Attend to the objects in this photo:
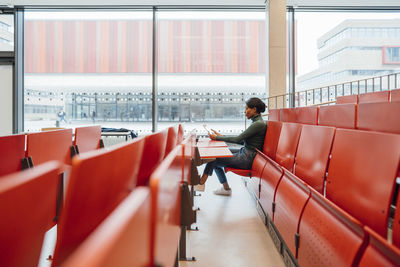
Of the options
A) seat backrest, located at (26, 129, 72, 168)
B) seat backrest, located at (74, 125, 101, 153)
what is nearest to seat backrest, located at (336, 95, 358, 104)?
seat backrest, located at (74, 125, 101, 153)

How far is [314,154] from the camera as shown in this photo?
5.43 ft

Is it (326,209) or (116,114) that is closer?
(326,209)

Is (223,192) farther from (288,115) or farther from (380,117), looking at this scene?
(380,117)

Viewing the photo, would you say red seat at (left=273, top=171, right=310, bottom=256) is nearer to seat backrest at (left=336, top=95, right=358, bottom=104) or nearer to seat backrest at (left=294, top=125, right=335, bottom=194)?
seat backrest at (left=294, top=125, right=335, bottom=194)

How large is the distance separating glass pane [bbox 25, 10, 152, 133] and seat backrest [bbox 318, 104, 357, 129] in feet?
12.6

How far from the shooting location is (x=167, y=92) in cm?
567

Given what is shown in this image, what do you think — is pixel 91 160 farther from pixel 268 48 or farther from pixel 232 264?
pixel 268 48

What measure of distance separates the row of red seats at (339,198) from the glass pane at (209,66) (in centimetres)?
403

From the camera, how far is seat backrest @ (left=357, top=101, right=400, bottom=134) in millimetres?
1614

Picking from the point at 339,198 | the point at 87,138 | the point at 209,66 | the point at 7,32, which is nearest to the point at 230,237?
the point at 339,198

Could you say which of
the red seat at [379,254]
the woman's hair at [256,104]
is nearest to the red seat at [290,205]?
the red seat at [379,254]

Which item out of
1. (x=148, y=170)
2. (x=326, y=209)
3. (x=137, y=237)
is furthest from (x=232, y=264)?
(x=137, y=237)

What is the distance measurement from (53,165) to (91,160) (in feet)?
0.37

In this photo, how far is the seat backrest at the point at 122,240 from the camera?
329 mm
